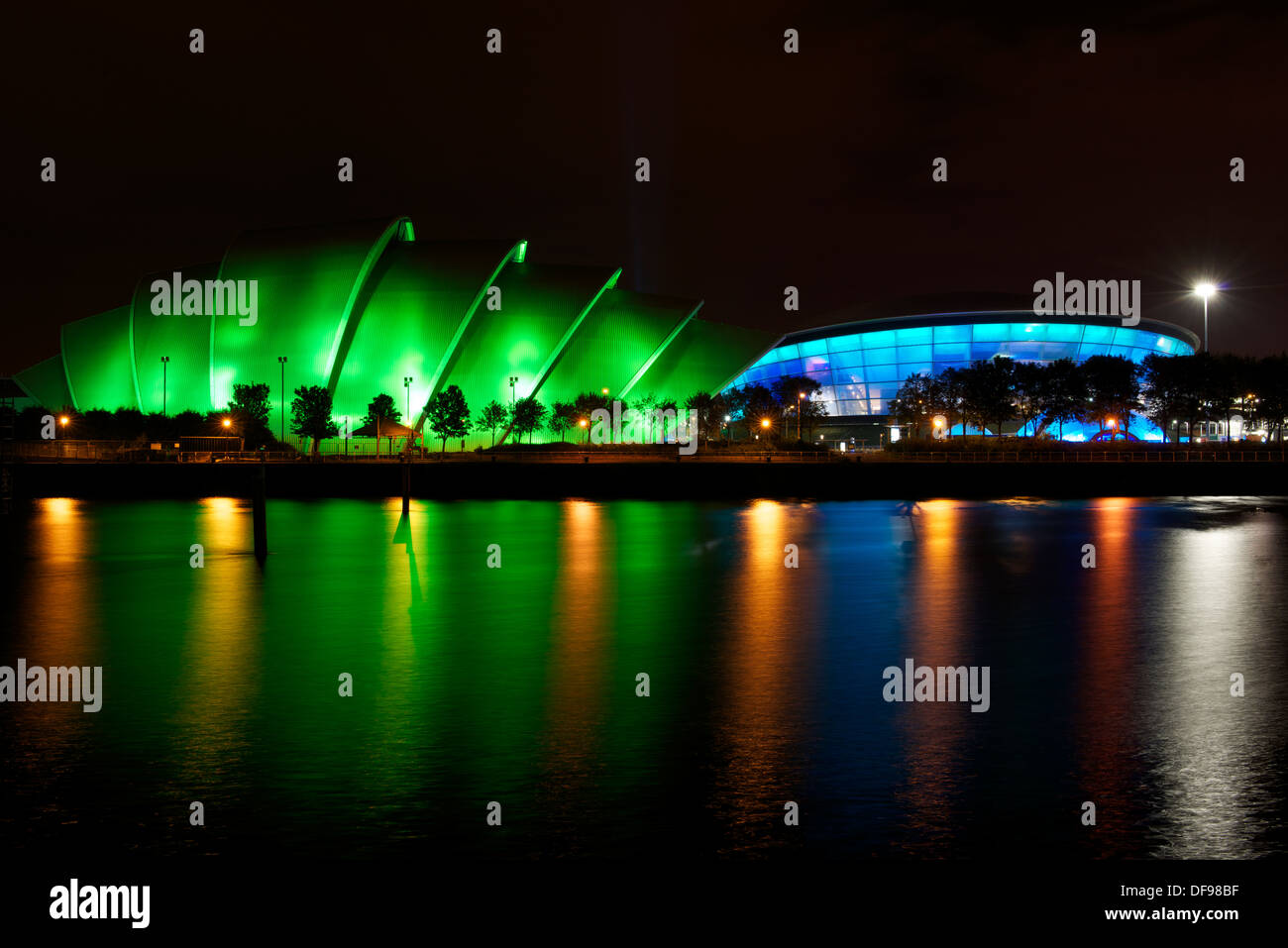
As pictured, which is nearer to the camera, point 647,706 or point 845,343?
point 647,706

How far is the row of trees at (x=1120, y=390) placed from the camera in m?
76.8

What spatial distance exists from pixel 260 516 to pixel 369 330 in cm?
5043

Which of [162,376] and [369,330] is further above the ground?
[369,330]

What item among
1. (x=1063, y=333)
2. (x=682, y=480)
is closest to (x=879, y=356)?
(x=1063, y=333)

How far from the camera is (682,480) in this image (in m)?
60.5

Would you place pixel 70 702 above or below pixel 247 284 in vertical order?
below

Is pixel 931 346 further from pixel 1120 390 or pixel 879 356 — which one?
pixel 1120 390

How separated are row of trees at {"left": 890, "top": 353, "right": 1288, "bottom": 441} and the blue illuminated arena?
13.0m

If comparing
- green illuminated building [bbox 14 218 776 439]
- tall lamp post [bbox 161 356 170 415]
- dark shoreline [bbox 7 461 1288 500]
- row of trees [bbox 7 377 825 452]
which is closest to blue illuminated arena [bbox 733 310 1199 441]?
row of trees [bbox 7 377 825 452]

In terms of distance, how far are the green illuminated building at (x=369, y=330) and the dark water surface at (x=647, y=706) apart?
161 feet
